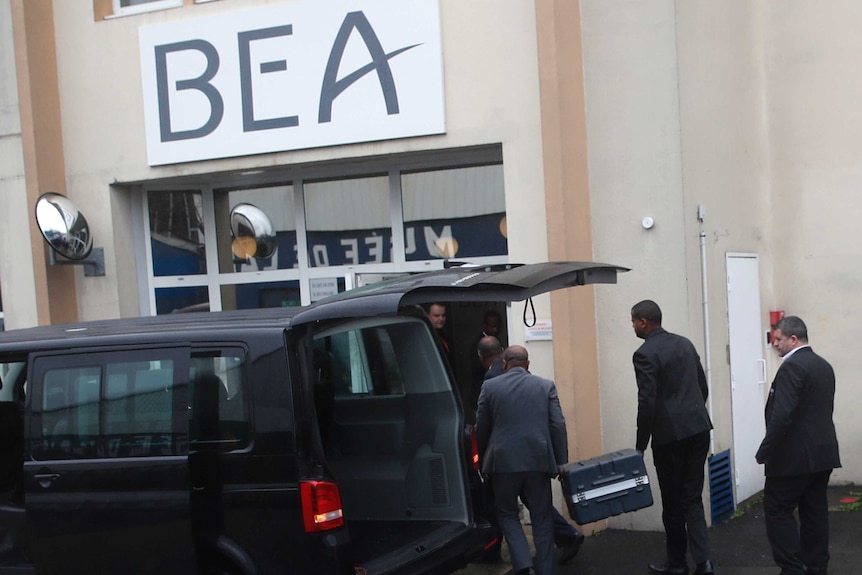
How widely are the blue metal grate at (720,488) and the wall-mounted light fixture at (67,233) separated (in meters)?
6.00

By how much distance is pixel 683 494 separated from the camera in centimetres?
596

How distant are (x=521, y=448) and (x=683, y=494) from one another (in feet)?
4.43

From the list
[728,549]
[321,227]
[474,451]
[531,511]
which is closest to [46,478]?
[474,451]

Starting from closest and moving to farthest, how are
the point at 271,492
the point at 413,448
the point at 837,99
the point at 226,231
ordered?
the point at 271,492
the point at 413,448
the point at 837,99
the point at 226,231

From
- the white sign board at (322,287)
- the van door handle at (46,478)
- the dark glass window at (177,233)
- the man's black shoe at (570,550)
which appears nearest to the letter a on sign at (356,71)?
the white sign board at (322,287)

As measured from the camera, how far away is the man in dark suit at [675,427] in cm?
582

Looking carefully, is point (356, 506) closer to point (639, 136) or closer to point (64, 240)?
point (639, 136)

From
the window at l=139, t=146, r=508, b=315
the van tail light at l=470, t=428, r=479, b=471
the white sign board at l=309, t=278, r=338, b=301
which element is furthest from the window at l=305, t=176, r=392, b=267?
the van tail light at l=470, t=428, r=479, b=471

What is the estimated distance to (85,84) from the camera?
862 cm

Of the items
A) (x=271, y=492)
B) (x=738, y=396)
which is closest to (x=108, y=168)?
(x=271, y=492)

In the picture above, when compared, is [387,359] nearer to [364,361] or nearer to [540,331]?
[364,361]

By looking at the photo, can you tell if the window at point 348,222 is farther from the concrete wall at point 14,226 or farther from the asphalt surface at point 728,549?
the asphalt surface at point 728,549

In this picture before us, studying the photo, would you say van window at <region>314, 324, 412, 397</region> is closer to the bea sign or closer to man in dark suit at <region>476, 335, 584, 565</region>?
man in dark suit at <region>476, 335, 584, 565</region>

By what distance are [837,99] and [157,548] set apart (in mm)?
6670
